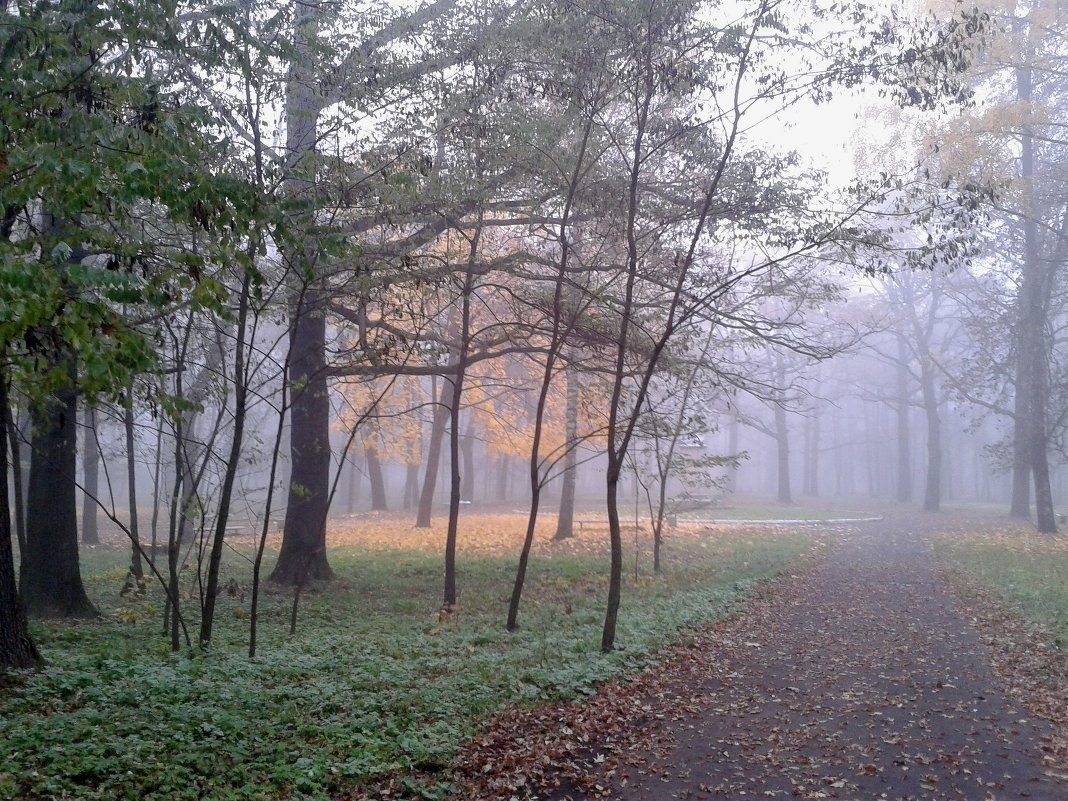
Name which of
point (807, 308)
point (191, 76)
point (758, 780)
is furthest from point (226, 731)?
point (807, 308)

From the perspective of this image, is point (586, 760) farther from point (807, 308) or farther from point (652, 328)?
point (807, 308)

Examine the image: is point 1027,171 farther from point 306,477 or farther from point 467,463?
point 467,463

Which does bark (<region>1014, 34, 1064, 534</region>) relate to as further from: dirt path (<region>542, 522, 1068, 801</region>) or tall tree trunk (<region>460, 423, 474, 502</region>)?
tall tree trunk (<region>460, 423, 474, 502</region>)

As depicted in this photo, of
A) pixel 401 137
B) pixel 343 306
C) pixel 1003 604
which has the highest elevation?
pixel 401 137

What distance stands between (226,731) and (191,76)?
7158mm

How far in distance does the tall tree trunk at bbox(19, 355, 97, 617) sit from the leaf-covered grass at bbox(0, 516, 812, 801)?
67cm

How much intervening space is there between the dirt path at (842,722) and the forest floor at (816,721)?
0.02 metres

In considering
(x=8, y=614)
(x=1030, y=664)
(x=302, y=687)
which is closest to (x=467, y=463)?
(x=1030, y=664)

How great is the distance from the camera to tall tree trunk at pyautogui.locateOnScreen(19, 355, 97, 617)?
35.1ft

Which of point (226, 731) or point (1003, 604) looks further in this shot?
point (1003, 604)

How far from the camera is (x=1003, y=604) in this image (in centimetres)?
1345

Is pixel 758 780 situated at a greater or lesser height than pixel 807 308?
lesser

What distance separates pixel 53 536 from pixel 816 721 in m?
9.38

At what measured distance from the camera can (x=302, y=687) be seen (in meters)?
7.63
